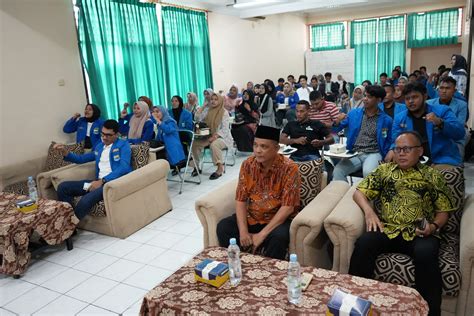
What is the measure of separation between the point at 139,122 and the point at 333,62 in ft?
27.8

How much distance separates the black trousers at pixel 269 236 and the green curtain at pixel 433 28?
1049 centimetres

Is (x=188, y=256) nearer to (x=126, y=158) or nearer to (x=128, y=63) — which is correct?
(x=126, y=158)

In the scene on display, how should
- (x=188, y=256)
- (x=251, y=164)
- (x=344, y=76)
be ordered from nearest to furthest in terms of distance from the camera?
(x=251, y=164), (x=188, y=256), (x=344, y=76)

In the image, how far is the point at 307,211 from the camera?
232cm

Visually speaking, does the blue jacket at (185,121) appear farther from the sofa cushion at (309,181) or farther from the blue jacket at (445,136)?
the blue jacket at (445,136)

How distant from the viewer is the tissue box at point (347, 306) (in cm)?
129

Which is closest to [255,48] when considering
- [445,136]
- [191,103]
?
[191,103]

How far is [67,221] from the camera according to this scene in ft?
10.4

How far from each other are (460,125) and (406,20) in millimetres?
9418

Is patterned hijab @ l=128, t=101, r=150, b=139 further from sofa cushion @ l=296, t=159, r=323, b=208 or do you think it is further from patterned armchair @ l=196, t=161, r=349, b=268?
sofa cushion @ l=296, t=159, r=323, b=208

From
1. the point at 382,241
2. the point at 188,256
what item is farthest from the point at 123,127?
the point at 382,241

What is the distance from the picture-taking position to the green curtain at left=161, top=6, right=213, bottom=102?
684 cm

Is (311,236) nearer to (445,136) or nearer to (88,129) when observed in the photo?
(445,136)

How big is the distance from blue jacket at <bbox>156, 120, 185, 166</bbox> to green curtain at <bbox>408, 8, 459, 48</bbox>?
915cm
